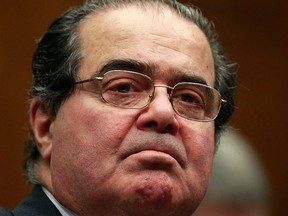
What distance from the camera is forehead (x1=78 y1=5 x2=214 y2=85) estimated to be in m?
2.19

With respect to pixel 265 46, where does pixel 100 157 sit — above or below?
above

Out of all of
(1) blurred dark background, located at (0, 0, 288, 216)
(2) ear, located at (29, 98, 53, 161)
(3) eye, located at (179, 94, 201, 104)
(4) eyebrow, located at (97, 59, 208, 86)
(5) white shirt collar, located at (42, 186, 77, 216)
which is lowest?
(1) blurred dark background, located at (0, 0, 288, 216)

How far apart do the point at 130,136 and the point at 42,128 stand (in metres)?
0.40

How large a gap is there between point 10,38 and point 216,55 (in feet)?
4.66

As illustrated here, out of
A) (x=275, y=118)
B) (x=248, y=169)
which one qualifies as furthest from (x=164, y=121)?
(x=275, y=118)

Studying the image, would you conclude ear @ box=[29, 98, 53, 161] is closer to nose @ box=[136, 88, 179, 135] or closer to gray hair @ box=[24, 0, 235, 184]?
gray hair @ box=[24, 0, 235, 184]

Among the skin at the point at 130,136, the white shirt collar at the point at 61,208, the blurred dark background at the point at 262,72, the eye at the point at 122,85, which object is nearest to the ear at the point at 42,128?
the skin at the point at 130,136

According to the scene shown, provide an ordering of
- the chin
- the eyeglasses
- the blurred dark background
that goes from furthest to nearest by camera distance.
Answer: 1. the blurred dark background
2. the eyeglasses
3. the chin

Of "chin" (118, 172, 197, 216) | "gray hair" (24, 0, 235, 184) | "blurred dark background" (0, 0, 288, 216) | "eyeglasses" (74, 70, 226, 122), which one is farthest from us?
"blurred dark background" (0, 0, 288, 216)

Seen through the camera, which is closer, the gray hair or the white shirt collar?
the white shirt collar

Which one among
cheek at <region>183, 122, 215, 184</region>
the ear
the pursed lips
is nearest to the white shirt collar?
the ear

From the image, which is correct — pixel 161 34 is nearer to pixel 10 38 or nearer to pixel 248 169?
pixel 248 169

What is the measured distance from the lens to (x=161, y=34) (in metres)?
2.26

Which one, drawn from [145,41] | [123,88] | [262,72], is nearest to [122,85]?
[123,88]
